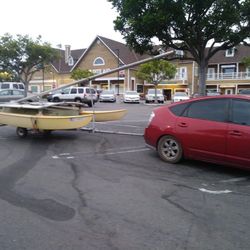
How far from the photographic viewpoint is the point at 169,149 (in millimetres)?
7387

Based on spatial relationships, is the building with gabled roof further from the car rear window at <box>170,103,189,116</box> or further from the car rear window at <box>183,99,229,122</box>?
the car rear window at <box>183,99,229,122</box>

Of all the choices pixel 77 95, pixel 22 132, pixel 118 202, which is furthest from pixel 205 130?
pixel 77 95

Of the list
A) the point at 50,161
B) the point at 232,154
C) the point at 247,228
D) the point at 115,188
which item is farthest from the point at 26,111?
the point at 247,228

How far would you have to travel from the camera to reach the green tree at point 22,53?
136ft

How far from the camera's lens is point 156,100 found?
39.1 m

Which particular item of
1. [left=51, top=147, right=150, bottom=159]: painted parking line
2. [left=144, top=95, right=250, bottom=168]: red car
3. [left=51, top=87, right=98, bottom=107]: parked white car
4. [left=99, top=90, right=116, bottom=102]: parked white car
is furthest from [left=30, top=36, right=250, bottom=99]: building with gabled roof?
[left=144, top=95, right=250, bottom=168]: red car

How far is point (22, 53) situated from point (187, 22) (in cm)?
3548

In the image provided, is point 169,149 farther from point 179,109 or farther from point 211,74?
point 211,74

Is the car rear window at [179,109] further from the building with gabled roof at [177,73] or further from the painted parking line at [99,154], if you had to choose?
the building with gabled roof at [177,73]

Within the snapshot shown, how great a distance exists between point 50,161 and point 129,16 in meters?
6.21

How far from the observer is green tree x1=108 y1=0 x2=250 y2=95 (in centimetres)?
1053

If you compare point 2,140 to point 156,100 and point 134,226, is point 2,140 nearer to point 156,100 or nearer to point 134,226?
point 134,226

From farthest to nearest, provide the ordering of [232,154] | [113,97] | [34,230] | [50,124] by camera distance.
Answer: [113,97] → [50,124] → [232,154] → [34,230]

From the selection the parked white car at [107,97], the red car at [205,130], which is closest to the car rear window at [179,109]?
the red car at [205,130]
